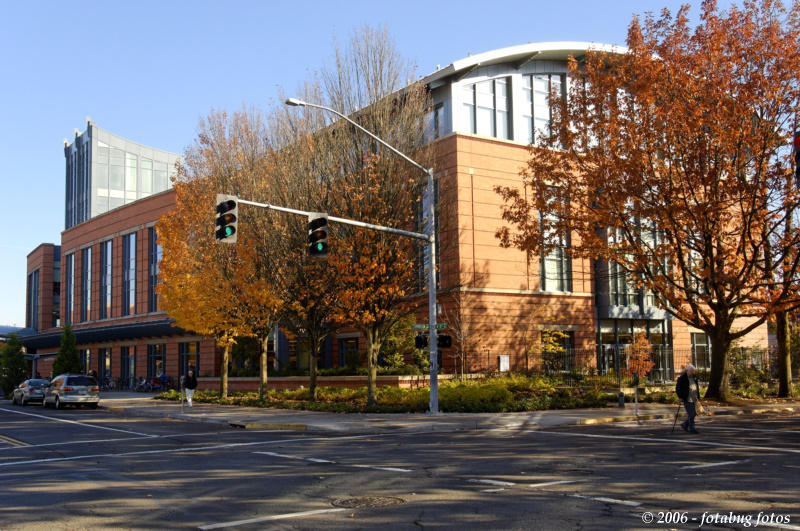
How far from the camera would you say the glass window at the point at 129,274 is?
61394 millimetres

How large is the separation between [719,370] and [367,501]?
76.4 feet

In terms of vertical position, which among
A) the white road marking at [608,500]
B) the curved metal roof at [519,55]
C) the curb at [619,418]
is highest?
the curved metal roof at [519,55]

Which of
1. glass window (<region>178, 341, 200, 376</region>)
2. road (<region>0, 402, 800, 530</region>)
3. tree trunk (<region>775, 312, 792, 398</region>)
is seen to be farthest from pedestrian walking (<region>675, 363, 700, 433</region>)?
glass window (<region>178, 341, 200, 376</region>)

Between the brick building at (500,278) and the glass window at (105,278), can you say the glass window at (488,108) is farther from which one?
the glass window at (105,278)

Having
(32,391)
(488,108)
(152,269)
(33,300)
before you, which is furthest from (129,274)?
(488,108)

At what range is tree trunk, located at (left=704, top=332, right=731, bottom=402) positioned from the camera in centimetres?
2802

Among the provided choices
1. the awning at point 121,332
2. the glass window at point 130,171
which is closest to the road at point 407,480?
the awning at point 121,332

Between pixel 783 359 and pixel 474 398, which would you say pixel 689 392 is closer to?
pixel 474 398

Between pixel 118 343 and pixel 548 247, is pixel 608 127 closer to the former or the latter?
pixel 548 247

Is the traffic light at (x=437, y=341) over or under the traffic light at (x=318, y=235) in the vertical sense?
under

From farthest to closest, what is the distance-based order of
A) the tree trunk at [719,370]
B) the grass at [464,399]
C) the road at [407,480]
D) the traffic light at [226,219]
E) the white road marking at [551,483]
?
the tree trunk at [719,370], the grass at [464,399], the traffic light at [226,219], the white road marking at [551,483], the road at [407,480]

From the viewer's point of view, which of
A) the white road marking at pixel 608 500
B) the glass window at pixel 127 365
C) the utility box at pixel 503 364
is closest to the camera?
the white road marking at pixel 608 500

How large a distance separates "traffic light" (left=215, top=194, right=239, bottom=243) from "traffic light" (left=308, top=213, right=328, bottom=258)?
223 centimetres

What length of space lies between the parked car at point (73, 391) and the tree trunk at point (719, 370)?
93.0ft
